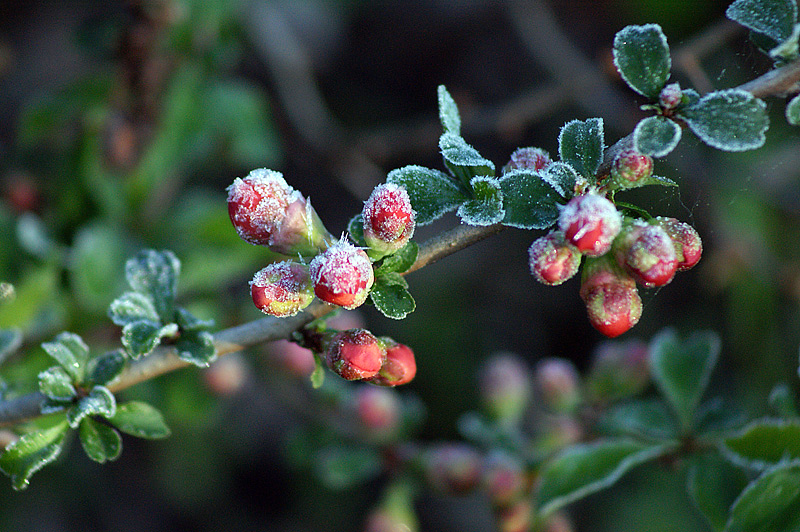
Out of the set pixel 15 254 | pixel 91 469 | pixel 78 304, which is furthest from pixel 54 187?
pixel 91 469

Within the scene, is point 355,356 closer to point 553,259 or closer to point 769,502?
point 553,259

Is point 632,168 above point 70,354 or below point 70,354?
below

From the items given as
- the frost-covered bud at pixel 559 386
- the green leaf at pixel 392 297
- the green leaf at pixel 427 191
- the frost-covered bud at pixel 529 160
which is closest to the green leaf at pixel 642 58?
the frost-covered bud at pixel 529 160

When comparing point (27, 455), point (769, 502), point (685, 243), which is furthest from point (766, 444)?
point (27, 455)

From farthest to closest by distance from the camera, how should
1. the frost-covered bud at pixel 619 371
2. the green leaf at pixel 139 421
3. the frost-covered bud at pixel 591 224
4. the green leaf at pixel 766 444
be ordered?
the frost-covered bud at pixel 619 371 < the green leaf at pixel 766 444 < the green leaf at pixel 139 421 < the frost-covered bud at pixel 591 224

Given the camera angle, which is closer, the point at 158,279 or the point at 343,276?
the point at 343,276

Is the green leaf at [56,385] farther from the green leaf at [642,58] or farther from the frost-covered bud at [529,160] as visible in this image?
the green leaf at [642,58]
